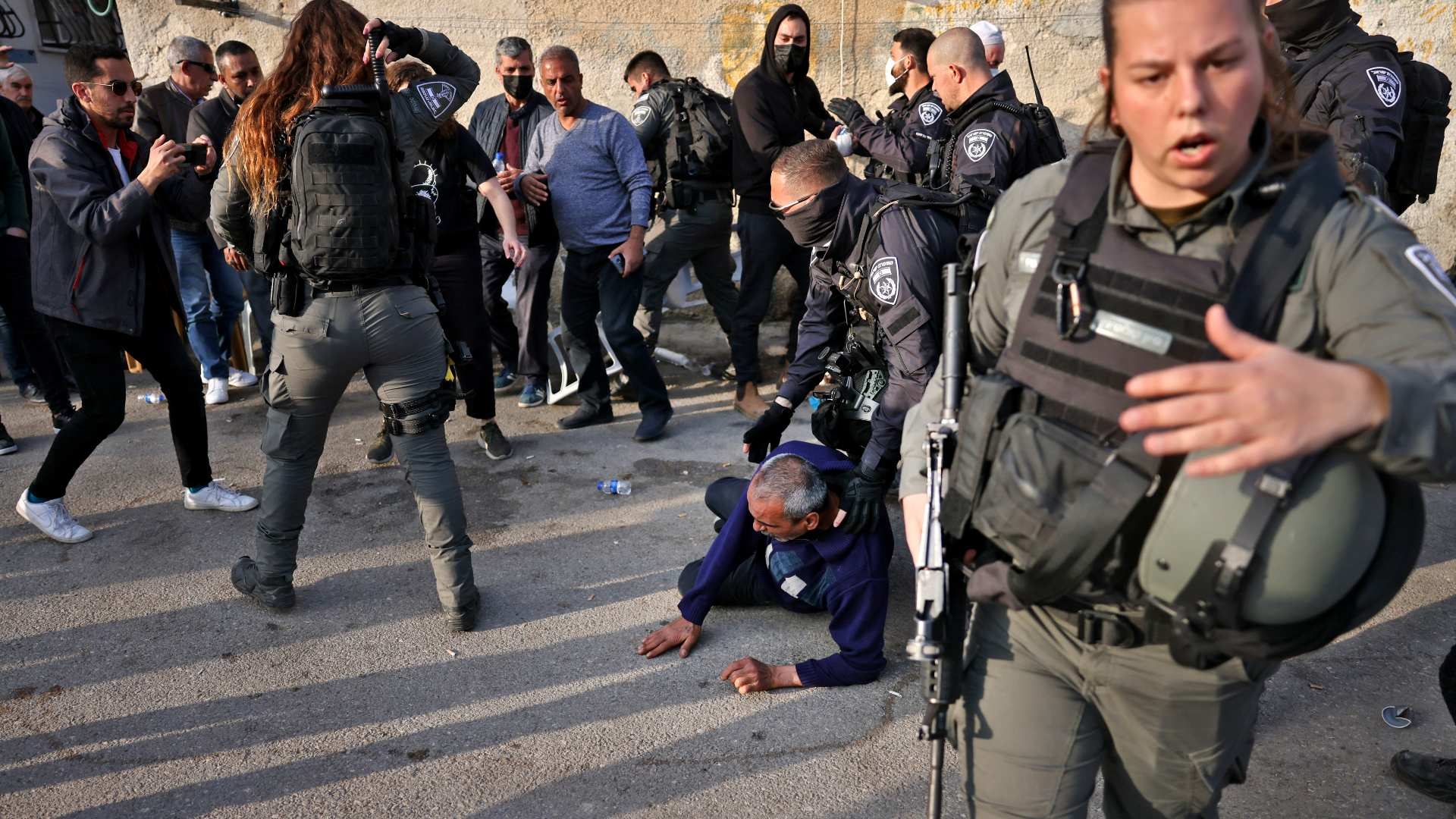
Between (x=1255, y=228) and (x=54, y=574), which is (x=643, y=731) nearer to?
(x=1255, y=228)

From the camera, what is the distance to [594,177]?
541 centimetres

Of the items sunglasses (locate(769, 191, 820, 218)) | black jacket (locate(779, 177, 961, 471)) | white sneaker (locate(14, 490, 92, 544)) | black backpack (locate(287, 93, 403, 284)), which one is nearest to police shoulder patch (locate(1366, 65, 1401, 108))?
black jacket (locate(779, 177, 961, 471))

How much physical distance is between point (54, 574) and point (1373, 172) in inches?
196

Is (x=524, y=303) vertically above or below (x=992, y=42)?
below

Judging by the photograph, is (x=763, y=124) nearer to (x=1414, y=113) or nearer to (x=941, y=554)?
(x=1414, y=113)

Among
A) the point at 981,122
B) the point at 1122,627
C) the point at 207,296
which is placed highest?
the point at 981,122

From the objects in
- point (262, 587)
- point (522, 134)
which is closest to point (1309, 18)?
point (522, 134)

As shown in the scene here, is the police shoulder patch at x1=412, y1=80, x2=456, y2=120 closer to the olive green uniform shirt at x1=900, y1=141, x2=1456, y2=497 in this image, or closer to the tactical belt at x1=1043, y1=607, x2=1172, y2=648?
the olive green uniform shirt at x1=900, y1=141, x2=1456, y2=497

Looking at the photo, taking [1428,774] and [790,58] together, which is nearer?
[1428,774]

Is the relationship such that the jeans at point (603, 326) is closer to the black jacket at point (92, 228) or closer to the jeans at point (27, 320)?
the black jacket at point (92, 228)

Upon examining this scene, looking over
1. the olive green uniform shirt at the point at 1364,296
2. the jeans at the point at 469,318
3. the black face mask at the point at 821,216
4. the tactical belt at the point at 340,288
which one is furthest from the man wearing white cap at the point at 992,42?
the olive green uniform shirt at the point at 1364,296

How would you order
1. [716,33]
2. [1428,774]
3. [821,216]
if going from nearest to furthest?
[1428,774], [821,216], [716,33]

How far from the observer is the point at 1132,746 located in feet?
5.50

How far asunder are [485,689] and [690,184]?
332cm
